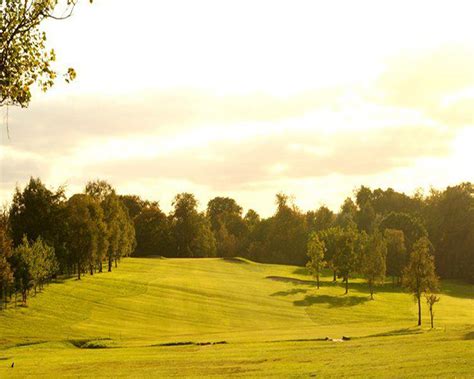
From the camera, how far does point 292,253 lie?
179500 millimetres

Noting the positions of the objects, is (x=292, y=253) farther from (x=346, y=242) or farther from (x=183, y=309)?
(x=183, y=309)

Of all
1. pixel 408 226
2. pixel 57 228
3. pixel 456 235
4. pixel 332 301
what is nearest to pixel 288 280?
pixel 332 301

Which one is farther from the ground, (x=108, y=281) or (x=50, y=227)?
(x=50, y=227)

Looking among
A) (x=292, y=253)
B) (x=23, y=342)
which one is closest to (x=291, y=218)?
(x=292, y=253)

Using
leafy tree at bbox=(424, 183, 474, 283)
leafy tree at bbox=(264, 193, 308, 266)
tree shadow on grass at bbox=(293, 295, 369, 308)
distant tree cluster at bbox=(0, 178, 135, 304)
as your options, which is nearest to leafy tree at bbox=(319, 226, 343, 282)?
tree shadow on grass at bbox=(293, 295, 369, 308)

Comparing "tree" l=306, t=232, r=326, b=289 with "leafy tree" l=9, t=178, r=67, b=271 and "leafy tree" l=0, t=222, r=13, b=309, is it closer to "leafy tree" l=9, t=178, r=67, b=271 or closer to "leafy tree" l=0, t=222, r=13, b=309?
"leafy tree" l=9, t=178, r=67, b=271

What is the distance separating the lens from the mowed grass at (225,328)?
3850 cm

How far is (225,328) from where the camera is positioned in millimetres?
78125

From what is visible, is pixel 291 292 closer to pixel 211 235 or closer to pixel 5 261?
pixel 5 261

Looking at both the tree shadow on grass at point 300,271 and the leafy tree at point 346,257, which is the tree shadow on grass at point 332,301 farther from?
the tree shadow on grass at point 300,271

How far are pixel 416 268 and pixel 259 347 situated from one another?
1506 inches

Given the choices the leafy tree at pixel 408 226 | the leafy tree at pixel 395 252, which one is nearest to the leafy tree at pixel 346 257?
the leafy tree at pixel 395 252

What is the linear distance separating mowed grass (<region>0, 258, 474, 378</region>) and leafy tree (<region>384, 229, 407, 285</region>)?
5323 millimetres

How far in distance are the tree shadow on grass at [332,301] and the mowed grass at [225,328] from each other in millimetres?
212
